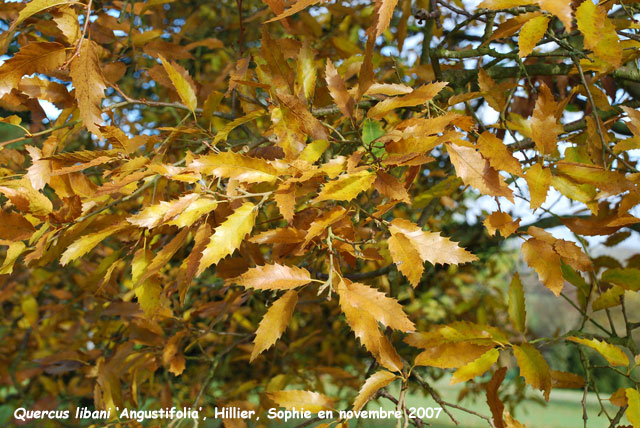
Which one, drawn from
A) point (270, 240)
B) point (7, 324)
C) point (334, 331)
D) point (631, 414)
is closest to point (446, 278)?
point (334, 331)

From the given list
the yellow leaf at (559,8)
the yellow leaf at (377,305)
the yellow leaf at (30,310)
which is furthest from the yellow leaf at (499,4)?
the yellow leaf at (30,310)

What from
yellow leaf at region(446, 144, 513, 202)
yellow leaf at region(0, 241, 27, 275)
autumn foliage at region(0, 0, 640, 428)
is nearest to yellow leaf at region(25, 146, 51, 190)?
autumn foliage at region(0, 0, 640, 428)

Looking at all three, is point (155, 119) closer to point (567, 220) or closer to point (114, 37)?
point (114, 37)

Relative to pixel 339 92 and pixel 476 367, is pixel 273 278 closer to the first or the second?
pixel 339 92

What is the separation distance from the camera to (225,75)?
1.76 m

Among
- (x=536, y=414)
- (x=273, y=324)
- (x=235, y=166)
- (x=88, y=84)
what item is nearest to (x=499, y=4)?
(x=235, y=166)

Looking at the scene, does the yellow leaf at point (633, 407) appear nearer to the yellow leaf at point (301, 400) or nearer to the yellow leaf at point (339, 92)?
the yellow leaf at point (301, 400)

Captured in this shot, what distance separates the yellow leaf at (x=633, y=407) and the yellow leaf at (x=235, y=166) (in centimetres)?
77

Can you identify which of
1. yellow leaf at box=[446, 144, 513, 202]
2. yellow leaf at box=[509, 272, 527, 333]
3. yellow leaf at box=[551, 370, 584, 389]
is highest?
yellow leaf at box=[446, 144, 513, 202]

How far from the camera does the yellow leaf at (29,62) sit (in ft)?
2.94

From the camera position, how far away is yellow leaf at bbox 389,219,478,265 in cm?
79

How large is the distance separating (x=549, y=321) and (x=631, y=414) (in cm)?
1692

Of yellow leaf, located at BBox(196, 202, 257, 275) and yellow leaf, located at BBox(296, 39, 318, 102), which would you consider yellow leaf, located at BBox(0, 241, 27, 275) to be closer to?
yellow leaf, located at BBox(196, 202, 257, 275)

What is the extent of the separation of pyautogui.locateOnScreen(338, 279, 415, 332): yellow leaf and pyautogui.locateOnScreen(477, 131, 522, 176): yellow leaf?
0.28m
